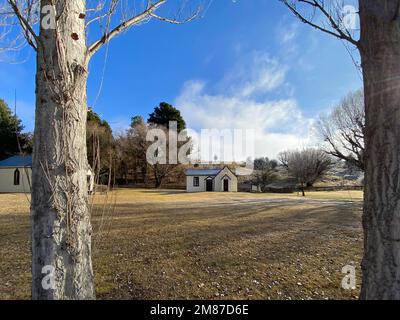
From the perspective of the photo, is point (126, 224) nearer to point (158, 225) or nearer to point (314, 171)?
point (158, 225)

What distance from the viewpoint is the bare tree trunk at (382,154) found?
198 cm

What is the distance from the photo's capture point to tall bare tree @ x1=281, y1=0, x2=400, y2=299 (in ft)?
6.51

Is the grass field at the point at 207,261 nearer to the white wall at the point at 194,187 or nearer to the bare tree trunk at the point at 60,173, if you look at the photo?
the bare tree trunk at the point at 60,173

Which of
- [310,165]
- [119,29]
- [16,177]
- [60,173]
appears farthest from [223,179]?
[60,173]


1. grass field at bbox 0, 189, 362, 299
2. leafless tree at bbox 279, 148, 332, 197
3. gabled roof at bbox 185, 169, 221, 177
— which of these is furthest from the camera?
leafless tree at bbox 279, 148, 332, 197

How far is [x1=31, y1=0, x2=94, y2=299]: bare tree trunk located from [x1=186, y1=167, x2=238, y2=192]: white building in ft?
117

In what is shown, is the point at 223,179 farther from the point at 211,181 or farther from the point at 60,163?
the point at 60,163

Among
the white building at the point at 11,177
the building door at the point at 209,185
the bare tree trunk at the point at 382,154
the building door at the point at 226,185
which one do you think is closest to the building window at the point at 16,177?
the white building at the point at 11,177

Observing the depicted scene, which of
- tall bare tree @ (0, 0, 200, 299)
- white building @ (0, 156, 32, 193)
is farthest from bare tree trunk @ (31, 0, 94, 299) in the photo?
white building @ (0, 156, 32, 193)

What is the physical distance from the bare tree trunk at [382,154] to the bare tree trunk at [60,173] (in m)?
2.61

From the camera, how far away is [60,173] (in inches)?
79.0

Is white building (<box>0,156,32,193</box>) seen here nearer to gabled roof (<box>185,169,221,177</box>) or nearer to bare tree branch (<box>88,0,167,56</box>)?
gabled roof (<box>185,169,221,177</box>)
